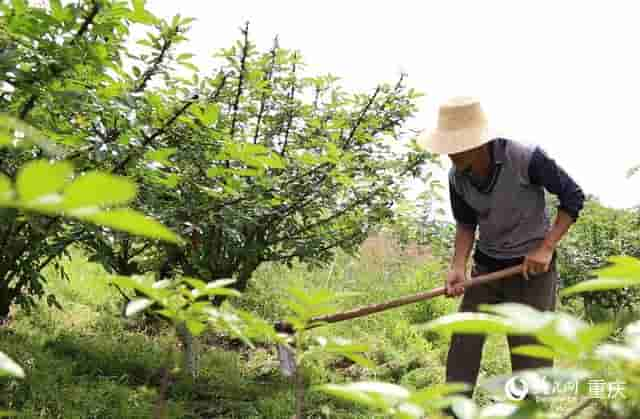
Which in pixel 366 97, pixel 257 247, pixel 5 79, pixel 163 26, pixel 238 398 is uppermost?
pixel 366 97

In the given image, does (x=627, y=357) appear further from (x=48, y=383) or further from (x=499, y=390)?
(x=48, y=383)

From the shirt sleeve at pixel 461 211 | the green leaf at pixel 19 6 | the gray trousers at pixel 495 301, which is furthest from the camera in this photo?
the shirt sleeve at pixel 461 211

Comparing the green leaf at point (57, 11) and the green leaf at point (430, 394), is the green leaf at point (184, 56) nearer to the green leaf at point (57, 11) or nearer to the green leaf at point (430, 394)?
the green leaf at point (57, 11)

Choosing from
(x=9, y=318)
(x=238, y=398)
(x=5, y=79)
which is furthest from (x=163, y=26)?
(x=9, y=318)

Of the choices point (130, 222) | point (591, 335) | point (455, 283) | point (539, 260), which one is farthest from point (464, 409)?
point (455, 283)

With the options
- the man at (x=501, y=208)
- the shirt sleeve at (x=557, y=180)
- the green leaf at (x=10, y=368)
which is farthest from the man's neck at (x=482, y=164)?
the green leaf at (x=10, y=368)

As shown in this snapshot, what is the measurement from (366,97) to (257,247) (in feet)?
4.17

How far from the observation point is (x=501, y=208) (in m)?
3.05

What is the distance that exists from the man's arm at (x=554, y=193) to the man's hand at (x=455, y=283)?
15.6 inches

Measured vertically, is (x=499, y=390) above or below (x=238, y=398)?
above

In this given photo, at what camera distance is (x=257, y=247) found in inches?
138

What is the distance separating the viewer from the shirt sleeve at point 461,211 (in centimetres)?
333

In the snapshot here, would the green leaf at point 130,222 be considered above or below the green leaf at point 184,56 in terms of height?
below

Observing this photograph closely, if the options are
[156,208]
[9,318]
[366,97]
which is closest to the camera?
[156,208]
